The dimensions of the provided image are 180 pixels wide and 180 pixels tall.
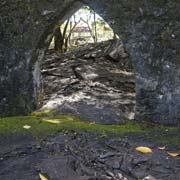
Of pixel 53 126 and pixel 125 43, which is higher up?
pixel 125 43

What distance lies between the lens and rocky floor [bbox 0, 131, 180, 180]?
3932 mm

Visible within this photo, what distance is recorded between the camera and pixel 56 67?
8.77 meters

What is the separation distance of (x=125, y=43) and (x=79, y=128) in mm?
1397

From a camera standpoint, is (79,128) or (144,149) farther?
(79,128)

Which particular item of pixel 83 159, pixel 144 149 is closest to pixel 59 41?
pixel 144 149

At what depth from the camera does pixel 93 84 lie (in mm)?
7305


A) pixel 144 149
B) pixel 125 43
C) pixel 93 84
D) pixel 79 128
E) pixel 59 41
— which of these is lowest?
pixel 144 149

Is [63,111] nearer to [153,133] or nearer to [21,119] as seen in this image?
[21,119]

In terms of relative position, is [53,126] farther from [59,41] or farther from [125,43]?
[59,41]

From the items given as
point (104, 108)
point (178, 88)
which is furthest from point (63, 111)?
point (178, 88)

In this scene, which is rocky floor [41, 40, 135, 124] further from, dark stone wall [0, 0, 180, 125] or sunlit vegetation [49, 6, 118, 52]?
sunlit vegetation [49, 6, 118, 52]

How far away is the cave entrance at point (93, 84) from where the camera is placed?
6160mm

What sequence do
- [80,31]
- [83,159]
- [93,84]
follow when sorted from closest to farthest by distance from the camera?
1. [83,159]
2. [93,84]
3. [80,31]

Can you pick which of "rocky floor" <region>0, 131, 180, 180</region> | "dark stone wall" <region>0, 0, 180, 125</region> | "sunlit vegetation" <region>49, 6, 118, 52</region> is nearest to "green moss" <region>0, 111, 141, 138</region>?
"rocky floor" <region>0, 131, 180, 180</region>
